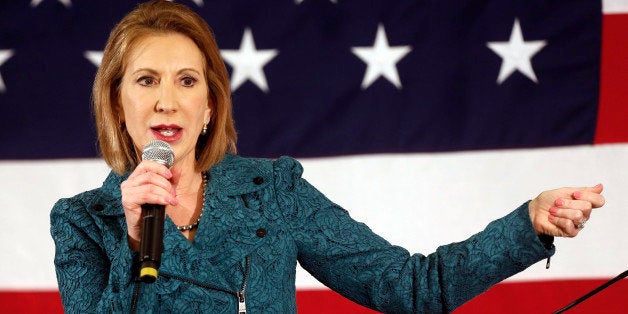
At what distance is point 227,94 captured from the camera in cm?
185

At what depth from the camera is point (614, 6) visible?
2.80m

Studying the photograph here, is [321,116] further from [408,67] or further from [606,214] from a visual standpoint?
[606,214]

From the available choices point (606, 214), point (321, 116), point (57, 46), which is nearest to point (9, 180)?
point (57, 46)

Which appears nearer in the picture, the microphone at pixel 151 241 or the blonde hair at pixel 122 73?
the microphone at pixel 151 241

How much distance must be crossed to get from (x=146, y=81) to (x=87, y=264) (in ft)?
1.16

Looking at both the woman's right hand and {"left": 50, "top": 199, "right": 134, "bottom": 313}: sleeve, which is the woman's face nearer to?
{"left": 50, "top": 199, "right": 134, "bottom": 313}: sleeve

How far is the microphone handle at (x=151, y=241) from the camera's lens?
4.06ft

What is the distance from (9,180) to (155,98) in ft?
4.37

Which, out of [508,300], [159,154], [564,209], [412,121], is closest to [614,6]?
[412,121]

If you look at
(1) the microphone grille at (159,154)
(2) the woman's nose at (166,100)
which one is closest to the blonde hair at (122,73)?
(2) the woman's nose at (166,100)

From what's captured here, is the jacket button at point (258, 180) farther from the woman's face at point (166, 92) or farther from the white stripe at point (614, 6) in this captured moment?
the white stripe at point (614, 6)

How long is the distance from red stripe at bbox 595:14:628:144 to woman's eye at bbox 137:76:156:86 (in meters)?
1.60

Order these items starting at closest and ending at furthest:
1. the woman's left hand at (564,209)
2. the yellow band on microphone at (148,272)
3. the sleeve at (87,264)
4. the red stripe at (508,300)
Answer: the yellow band on microphone at (148,272) < the woman's left hand at (564,209) < the sleeve at (87,264) < the red stripe at (508,300)

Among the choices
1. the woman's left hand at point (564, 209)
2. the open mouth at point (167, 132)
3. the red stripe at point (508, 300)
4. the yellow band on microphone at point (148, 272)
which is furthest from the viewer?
the red stripe at point (508, 300)
